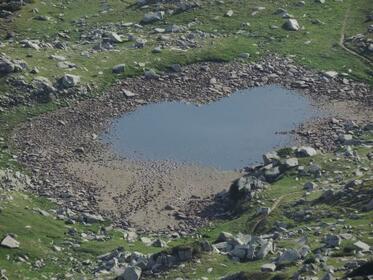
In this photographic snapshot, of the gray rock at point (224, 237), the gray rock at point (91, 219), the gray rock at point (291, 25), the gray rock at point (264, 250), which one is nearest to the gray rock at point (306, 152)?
the gray rock at point (224, 237)

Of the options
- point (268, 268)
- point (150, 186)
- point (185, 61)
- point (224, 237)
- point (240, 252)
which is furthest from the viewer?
point (185, 61)

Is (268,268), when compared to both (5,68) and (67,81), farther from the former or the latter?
(5,68)

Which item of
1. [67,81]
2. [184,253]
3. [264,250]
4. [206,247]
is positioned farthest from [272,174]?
[67,81]

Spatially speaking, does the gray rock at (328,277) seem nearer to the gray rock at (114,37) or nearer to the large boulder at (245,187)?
the large boulder at (245,187)

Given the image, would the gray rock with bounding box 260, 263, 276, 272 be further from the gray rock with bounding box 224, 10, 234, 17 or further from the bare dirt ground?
the gray rock with bounding box 224, 10, 234, 17

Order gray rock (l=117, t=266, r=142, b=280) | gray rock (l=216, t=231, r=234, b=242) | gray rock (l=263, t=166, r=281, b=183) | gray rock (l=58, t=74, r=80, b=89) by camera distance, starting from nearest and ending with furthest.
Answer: gray rock (l=117, t=266, r=142, b=280) → gray rock (l=216, t=231, r=234, b=242) → gray rock (l=263, t=166, r=281, b=183) → gray rock (l=58, t=74, r=80, b=89)

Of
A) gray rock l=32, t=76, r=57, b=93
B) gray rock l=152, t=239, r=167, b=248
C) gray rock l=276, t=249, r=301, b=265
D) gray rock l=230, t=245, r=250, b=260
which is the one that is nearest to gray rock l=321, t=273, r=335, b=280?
gray rock l=276, t=249, r=301, b=265

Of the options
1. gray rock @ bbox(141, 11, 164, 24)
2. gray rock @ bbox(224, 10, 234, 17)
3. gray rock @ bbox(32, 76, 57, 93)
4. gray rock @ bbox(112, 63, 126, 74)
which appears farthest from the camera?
gray rock @ bbox(224, 10, 234, 17)

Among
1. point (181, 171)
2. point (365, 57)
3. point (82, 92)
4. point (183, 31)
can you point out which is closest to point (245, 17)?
point (183, 31)
